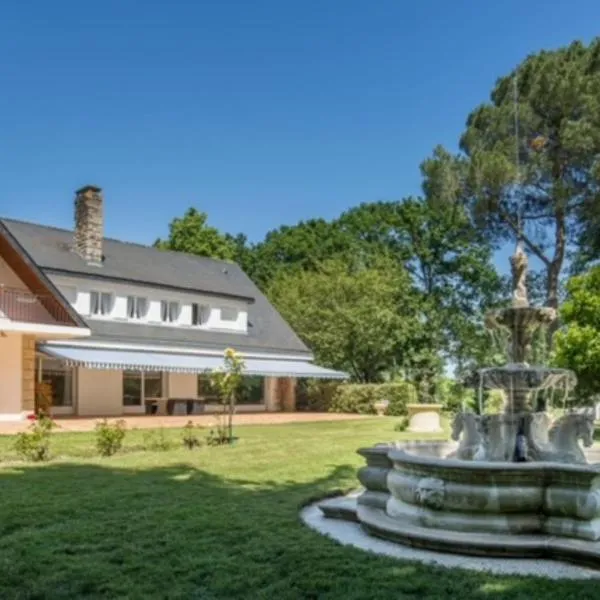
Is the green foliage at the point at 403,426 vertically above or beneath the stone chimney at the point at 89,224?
beneath

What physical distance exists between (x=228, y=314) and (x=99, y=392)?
917 centimetres

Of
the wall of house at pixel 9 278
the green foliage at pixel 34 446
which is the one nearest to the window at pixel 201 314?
the wall of house at pixel 9 278

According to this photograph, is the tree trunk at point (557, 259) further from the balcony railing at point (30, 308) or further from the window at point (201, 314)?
the balcony railing at point (30, 308)

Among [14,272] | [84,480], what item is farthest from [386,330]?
[84,480]

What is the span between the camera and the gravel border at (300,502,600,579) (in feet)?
21.5

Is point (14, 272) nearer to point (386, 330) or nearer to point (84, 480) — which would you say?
point (84, 480)

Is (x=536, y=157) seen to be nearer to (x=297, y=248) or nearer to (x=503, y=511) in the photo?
(x=503, y=511)

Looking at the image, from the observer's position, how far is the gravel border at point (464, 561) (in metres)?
6.54

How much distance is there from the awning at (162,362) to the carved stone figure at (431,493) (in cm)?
1728

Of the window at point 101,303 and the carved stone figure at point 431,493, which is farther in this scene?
the window at point 101,303

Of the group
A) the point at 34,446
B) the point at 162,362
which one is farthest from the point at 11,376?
the point at 34,446

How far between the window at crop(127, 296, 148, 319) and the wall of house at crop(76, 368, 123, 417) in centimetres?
316

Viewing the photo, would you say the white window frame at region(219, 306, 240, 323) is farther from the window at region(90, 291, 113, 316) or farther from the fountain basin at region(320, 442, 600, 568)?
the fountain basin at region(320, 442, 600, 568)

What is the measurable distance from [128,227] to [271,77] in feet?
92.5
